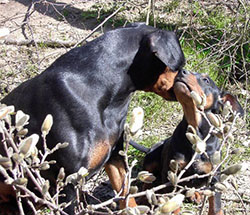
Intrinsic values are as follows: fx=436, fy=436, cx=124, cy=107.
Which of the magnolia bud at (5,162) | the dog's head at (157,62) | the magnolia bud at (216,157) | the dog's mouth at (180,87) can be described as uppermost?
the magnolia bud at (5,162)

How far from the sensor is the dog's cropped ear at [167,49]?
10.2 ft

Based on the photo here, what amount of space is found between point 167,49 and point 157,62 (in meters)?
0.12

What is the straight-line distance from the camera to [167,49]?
125 inches

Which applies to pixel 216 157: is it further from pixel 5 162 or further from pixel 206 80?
pixel 206 80

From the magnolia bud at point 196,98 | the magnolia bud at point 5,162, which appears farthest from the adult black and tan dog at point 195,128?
the magnolia bud at point 5,162

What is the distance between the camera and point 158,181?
13.4 feet

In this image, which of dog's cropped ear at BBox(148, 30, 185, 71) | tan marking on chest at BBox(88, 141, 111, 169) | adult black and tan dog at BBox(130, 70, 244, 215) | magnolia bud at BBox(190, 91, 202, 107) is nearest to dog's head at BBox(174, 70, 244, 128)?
adult black and tan dog at BBox(130, 70, 244, 215)

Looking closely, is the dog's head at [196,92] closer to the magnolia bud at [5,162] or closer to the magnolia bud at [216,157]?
the magnolia bud at [216,157]

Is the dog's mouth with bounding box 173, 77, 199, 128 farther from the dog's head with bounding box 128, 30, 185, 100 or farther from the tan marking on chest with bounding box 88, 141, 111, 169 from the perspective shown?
the tan marking on chest with bounding box 88, 141, 111, 169

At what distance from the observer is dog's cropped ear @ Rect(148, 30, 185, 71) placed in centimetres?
311

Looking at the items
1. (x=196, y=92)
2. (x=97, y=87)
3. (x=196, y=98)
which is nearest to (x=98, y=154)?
(x=97, y=87)

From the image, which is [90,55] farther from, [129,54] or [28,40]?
[28,40]

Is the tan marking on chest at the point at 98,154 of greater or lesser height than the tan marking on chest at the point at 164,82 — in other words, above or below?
below

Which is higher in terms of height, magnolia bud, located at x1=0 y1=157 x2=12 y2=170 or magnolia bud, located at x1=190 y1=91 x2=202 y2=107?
magnolia bud, located at x1=0 y1=157 x2=12 y2=170
